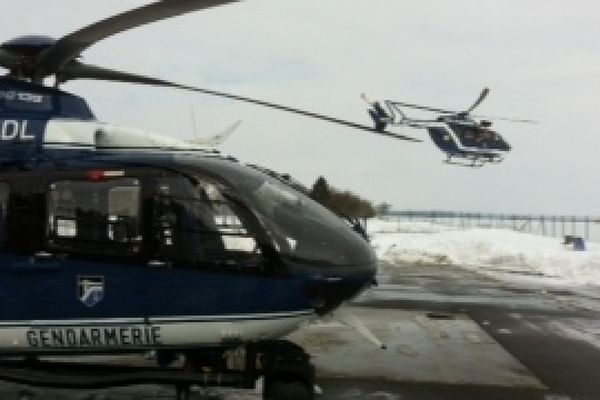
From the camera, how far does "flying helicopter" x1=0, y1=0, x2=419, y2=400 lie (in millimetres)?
6004

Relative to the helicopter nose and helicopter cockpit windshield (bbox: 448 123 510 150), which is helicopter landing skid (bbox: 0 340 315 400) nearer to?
the helicopter nose

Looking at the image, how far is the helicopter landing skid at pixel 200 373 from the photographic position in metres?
6.03

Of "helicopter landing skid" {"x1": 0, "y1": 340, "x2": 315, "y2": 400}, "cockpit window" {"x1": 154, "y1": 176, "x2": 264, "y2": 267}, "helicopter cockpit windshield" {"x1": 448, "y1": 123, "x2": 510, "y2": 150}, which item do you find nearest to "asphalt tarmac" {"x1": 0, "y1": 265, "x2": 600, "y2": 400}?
"helicopter landing skid" {"x1": 0, "y1": 340, "x2": 315, "y2": 400}

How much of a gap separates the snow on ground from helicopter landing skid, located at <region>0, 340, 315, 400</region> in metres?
21.9

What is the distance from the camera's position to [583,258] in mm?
31953

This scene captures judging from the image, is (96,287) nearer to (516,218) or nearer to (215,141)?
(215,141)

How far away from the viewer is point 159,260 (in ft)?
19.8

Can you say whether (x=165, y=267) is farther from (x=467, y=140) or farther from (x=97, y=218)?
(x=467, y=140)

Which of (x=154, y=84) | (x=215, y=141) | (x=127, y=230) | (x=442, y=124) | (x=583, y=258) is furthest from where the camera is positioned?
(x=442, y=124)

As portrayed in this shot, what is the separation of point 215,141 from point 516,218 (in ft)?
200

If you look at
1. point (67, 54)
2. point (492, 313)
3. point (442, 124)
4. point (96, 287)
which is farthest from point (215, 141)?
point (442, 124)

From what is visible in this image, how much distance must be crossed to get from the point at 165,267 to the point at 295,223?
106 centimetres

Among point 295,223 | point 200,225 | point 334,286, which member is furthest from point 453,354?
point 200,225

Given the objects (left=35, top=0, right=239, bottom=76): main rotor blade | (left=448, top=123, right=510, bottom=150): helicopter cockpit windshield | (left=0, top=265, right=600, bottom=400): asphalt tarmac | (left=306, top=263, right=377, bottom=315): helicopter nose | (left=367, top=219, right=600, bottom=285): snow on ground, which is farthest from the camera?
(left=448, top=123, right=510, bottom=150): helicopter cockpit windshield
